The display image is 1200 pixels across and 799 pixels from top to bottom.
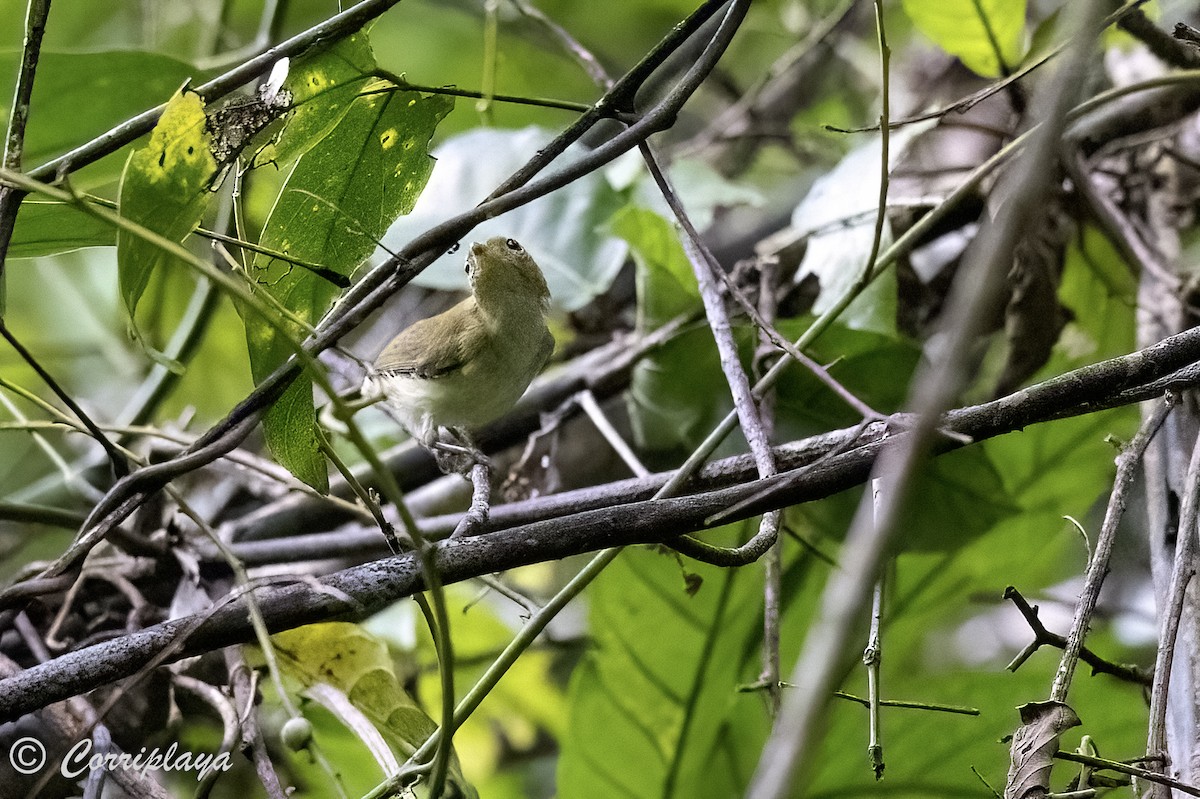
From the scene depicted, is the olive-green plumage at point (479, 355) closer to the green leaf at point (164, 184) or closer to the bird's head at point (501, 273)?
the bird's head at point (501, 273)

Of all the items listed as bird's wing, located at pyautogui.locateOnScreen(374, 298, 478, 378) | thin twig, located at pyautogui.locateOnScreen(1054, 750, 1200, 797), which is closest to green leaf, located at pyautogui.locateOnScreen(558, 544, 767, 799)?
bird's wing, located at pyautogui.locateOnScreen(374, 298, 478, 378)

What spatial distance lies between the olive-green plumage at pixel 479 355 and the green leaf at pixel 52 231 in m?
0.59

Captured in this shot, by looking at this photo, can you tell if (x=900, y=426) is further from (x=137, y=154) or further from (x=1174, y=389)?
(x=137, y=154)

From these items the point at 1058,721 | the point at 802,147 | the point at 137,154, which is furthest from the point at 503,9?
the point at 1058,721

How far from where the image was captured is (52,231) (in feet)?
3.59

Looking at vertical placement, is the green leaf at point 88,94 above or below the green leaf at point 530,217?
below

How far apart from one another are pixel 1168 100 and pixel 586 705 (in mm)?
1443

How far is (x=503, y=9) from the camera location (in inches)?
103

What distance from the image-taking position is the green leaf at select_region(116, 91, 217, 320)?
853 mm

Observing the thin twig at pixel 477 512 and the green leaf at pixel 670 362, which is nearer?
the thin twig at pixel 477 512

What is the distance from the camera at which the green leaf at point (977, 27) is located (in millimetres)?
1513

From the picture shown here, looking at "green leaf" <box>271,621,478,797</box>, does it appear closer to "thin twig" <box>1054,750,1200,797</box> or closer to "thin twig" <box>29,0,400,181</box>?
"thin twig" <box>29,0,400,181</box>

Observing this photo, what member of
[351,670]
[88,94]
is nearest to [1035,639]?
[351,670]

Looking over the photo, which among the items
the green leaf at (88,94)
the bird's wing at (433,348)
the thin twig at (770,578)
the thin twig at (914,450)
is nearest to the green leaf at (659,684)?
the thin twig at (770,578)
